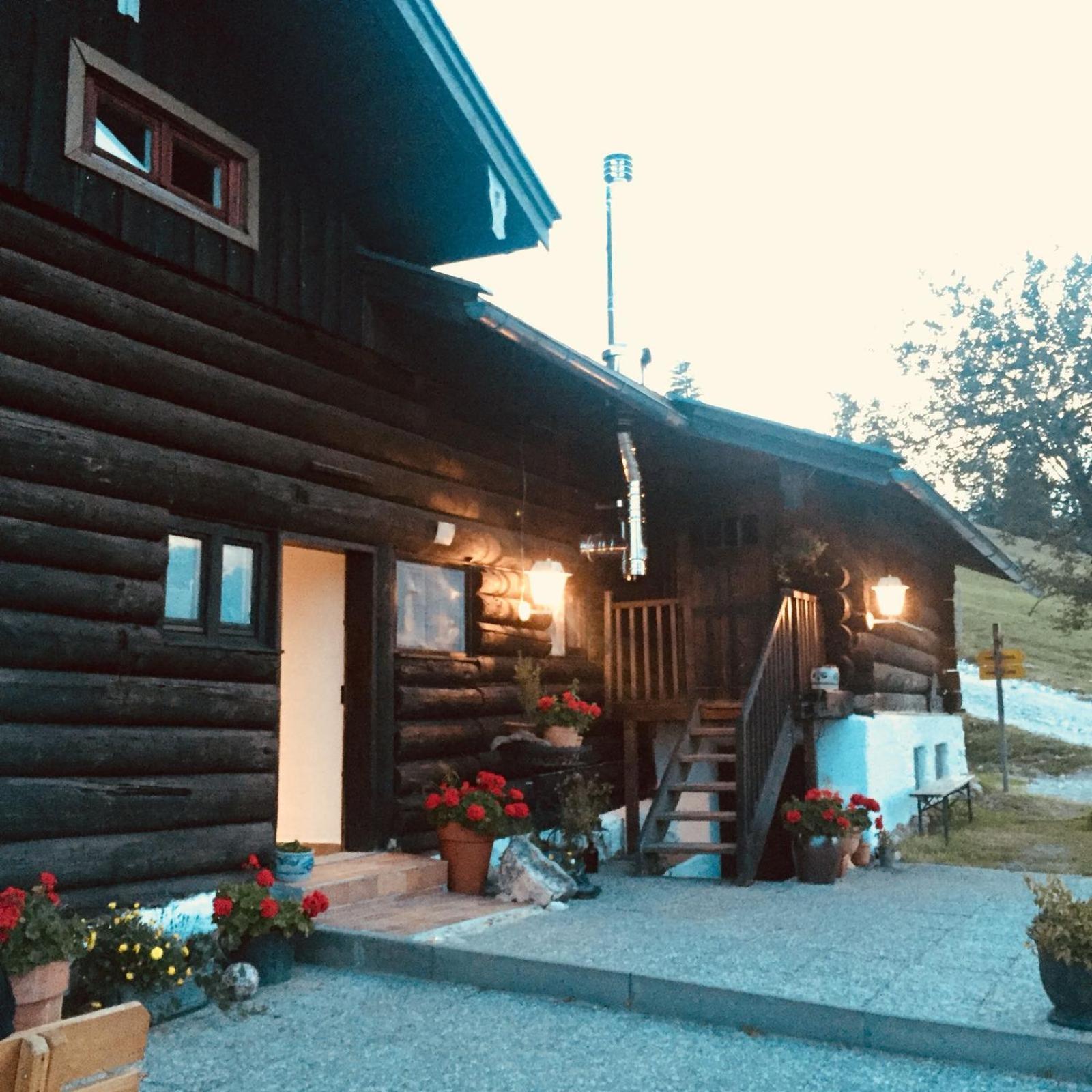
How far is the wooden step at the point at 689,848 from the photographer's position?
29.1 ft

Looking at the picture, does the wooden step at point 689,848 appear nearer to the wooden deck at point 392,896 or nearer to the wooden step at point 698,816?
the wooden step at point 698,816

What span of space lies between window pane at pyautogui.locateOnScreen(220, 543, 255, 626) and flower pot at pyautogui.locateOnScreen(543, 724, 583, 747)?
3.15 metres

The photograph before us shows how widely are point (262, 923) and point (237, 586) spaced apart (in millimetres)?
2318

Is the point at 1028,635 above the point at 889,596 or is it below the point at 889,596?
above

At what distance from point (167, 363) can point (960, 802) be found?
13.5 meters

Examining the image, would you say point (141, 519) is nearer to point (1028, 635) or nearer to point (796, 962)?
point (796, 962)

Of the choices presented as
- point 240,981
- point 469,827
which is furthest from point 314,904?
point 469,827

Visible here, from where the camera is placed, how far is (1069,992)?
4672 millimetres

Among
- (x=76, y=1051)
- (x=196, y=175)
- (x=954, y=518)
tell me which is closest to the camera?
(x=76, y=1051)

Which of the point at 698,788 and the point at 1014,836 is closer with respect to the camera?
the point at 698,788

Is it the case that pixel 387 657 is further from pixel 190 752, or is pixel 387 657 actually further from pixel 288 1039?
pixel 288 1039

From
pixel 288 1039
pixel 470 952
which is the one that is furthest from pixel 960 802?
pixel 288 1039

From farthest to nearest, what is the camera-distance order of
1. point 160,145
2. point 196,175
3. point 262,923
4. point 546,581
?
point 546,581, point 196,175, point 160,145, point 262,923

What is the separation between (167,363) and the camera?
663 cm
